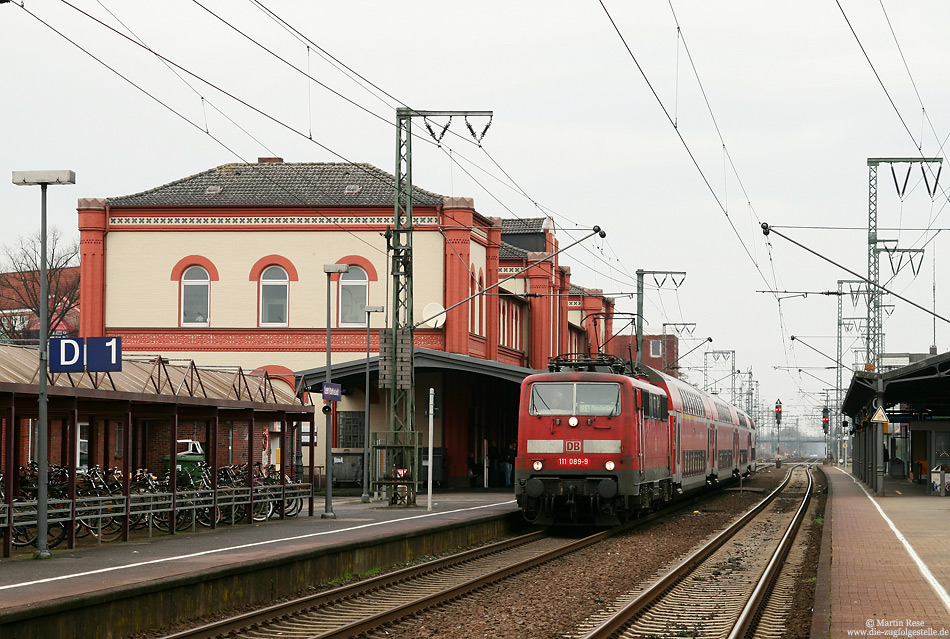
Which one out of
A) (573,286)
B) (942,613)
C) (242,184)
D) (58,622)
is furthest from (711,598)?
(573,286)

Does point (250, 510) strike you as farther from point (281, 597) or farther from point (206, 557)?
point (281, 597)

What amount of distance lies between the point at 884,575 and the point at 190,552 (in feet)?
29.2

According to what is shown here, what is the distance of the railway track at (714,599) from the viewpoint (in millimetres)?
12680

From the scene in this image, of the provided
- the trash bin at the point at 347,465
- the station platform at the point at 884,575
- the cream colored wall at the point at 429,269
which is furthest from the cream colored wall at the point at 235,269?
the station platform at the point at 884,575

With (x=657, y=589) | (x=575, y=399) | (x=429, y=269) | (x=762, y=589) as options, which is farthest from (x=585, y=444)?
(x=429, y=269)

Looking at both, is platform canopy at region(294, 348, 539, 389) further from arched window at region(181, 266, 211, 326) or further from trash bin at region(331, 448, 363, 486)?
arched window at region(181, 266, 211, 326)

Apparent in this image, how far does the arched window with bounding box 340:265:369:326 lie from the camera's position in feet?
147

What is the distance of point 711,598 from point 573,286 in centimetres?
5839

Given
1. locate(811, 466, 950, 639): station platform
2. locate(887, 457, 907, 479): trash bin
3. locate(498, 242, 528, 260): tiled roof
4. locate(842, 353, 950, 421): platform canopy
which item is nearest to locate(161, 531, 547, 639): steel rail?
locate(811, 466, 950, 639): station platform

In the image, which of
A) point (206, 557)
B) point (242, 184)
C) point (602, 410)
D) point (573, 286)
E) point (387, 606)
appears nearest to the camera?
point (387, 606)

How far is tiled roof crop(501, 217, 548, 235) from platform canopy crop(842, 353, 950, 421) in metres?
17.3

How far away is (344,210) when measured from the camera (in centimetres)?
4475

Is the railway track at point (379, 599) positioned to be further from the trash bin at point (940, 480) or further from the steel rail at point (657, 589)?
the trash bin at point (940, 480)

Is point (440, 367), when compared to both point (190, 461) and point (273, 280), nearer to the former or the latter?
point (273, 280)
